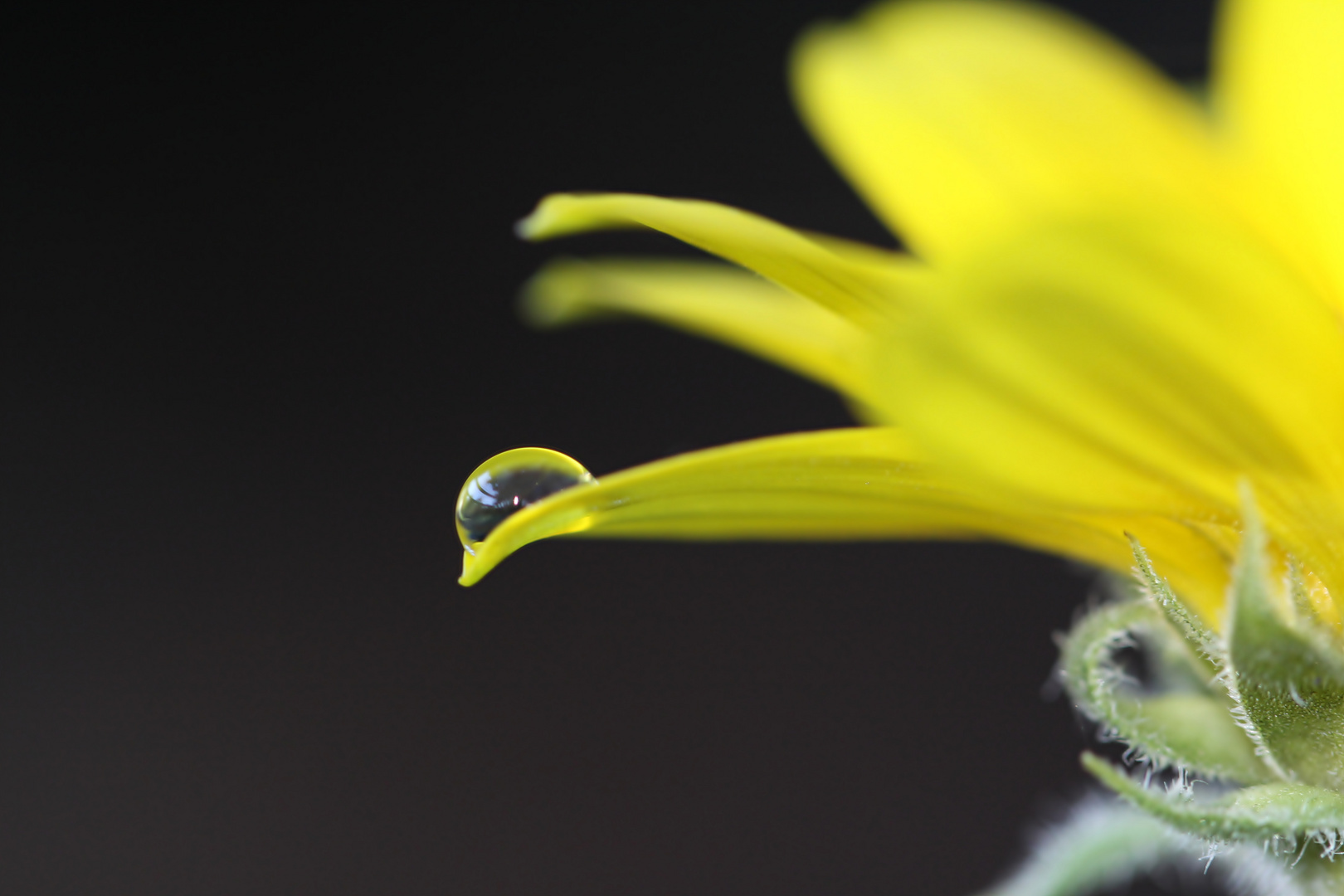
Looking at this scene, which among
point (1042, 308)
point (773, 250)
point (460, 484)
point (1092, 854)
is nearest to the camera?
point (1042, 308)

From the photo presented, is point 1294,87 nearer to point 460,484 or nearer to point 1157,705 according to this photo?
point 1157,705

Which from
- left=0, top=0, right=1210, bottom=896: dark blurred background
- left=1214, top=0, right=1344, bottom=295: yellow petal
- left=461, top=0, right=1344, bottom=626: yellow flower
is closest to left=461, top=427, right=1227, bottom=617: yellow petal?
left=461, top=0, right=1344, bottom=626: yellow flower

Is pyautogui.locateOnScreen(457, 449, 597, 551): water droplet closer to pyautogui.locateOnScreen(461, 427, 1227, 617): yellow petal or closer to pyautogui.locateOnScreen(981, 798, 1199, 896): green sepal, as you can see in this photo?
pyautogui.locateOnScreen(461, 427, 1227, 617): yellow petal

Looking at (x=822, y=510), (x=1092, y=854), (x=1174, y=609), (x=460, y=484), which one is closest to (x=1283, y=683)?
(x=1174, y=609)

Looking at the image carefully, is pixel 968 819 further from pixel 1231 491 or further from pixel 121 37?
pixel 121 37

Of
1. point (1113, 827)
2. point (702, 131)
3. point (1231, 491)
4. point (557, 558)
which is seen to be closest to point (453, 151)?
point (702, 131)

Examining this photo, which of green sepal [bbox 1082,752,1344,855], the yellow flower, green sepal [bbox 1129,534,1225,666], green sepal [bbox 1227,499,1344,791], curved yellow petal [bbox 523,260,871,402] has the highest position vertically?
curved yellow petal [bbox 523,260,871,402]

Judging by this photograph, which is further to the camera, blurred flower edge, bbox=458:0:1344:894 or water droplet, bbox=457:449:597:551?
water droplet, bbox=457:449:597:551
